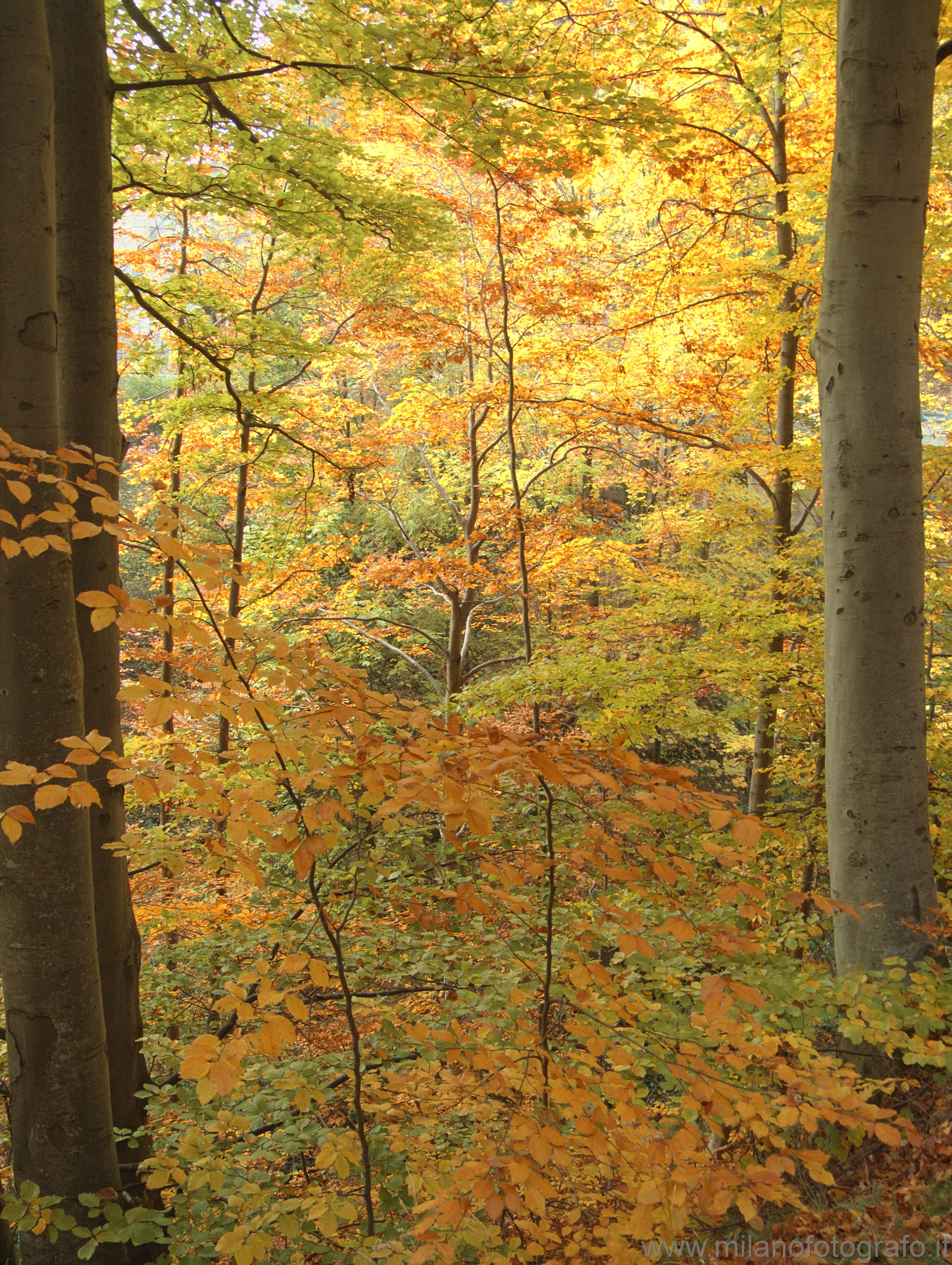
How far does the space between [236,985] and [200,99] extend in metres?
4.68

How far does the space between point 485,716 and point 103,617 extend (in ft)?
16.0

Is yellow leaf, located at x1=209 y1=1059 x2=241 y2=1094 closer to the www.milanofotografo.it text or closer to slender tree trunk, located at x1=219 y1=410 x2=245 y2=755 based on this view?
the www.milanofotografo.it text

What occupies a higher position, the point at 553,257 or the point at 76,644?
the point at 553,257

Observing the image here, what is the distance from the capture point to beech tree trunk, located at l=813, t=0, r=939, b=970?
291 cm

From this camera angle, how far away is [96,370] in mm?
2982

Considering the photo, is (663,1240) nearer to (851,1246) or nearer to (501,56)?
(851,1246)

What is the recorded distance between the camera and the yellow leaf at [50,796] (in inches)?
66.0

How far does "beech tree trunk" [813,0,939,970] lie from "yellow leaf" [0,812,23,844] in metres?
2.98

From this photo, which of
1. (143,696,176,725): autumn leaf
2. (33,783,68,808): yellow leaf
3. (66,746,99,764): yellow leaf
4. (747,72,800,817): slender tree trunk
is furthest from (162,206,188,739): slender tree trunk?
(747,72,800,817): slender tree trunk

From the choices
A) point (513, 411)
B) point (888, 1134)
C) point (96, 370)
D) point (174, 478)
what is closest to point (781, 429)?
point (513, 411)

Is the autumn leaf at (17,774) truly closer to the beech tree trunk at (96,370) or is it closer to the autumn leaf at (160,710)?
the autumn leaf at (160,710)

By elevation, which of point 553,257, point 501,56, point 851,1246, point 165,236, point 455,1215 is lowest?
point 851,1246

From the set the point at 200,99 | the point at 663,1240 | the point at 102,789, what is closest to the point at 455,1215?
the point at 663,1240

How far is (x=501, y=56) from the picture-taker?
12.2ft
